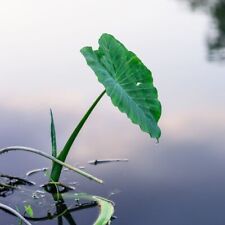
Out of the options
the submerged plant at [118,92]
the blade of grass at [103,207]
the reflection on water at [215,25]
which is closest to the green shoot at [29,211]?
the submerged plant at [118,92]

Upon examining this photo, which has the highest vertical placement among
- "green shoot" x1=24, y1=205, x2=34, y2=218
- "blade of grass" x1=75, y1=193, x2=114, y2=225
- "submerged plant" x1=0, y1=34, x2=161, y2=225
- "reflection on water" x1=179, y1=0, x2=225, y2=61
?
"reflection on water" x1=179, y1=0, x2=225, y2=61

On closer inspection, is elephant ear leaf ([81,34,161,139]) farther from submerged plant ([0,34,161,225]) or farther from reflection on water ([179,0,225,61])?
reflection on water ([179,0,225,61])

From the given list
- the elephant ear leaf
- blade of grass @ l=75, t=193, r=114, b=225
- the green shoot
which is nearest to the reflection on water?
the elephant ear leaf

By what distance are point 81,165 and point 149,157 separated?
365 mm

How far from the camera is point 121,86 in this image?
8.49 ft

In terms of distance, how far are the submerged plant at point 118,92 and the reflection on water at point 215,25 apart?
2985 millimetres

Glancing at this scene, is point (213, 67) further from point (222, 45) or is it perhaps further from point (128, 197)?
point (128, 197)

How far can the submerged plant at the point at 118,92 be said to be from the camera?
8.18 feet

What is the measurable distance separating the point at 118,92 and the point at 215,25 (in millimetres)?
4514

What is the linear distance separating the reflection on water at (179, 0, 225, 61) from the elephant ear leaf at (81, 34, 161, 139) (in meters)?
2.98

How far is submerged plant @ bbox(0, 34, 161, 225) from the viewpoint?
2494 millimetres

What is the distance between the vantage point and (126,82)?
103 inches

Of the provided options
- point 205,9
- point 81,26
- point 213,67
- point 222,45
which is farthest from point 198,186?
point 205,9

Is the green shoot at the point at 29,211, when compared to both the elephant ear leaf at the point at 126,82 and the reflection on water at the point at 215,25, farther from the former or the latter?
the reflection on water at the point at 215,25
